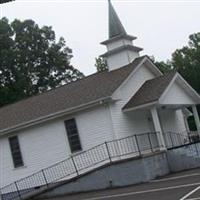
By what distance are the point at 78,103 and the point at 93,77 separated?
4.32 m

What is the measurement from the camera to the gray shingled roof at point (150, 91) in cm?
2243

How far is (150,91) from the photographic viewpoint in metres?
23.5

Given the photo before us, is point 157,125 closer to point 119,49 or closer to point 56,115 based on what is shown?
point 56,115

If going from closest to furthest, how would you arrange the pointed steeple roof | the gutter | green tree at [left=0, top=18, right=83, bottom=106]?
the gutter, the pointed steeple roof, green tree at [left=0, top=18, right=83, bottom=106]

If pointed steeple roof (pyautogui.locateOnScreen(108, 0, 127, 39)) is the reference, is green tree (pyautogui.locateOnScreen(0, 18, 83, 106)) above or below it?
above

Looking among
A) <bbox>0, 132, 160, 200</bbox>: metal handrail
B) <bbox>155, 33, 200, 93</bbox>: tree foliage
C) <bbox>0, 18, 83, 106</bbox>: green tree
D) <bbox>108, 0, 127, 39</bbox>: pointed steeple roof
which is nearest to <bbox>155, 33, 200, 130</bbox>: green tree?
<bbox>155, 33, 200, 93</bbox>: tree foliage

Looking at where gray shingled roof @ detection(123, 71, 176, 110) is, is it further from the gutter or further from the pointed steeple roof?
the pointed steeple roof

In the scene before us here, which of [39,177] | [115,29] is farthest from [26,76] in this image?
[39,177]

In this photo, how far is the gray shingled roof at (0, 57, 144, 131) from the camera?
76.4ft

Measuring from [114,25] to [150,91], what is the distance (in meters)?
6.72

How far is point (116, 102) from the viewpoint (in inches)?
880

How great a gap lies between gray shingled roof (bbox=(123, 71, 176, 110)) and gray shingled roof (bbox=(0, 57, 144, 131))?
1.10m

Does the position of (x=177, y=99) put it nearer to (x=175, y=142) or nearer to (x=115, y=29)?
(x=175, y=142)

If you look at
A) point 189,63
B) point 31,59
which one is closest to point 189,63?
point 189,63
